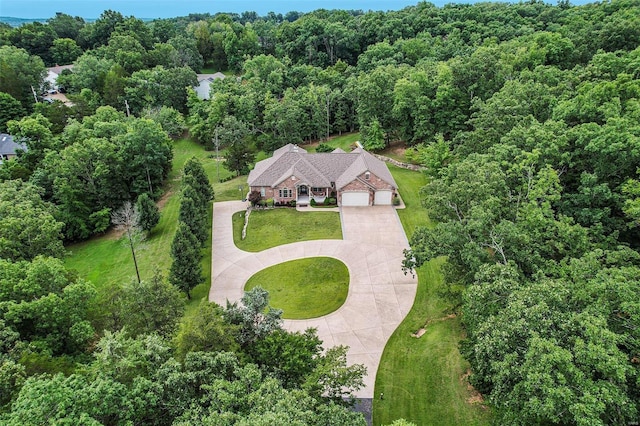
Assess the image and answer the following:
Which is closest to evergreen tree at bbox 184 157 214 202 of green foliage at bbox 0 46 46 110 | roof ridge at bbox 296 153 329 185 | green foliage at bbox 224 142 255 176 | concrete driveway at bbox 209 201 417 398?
concrete driveway at bbox 209 201 417 398

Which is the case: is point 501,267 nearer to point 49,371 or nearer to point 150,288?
point 150,288

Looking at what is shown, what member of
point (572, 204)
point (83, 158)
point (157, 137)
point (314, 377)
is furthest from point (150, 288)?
point (157, 137)

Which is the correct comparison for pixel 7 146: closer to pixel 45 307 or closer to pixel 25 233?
pixel 25 233

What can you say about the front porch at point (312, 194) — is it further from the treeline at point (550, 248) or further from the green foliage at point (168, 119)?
the green foliage at point (168, 119)

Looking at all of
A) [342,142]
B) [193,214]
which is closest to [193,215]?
[193,214]

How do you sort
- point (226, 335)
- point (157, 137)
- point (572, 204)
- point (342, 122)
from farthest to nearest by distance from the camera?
point (342, 122) → point (157, 137) → point (572, 204) → point (226, 335)

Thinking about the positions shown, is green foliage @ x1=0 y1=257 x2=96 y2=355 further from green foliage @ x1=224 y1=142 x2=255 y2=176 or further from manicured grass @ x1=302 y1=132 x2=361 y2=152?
manicured grass @ x1=302 y1=132 x2=361 y2=152
